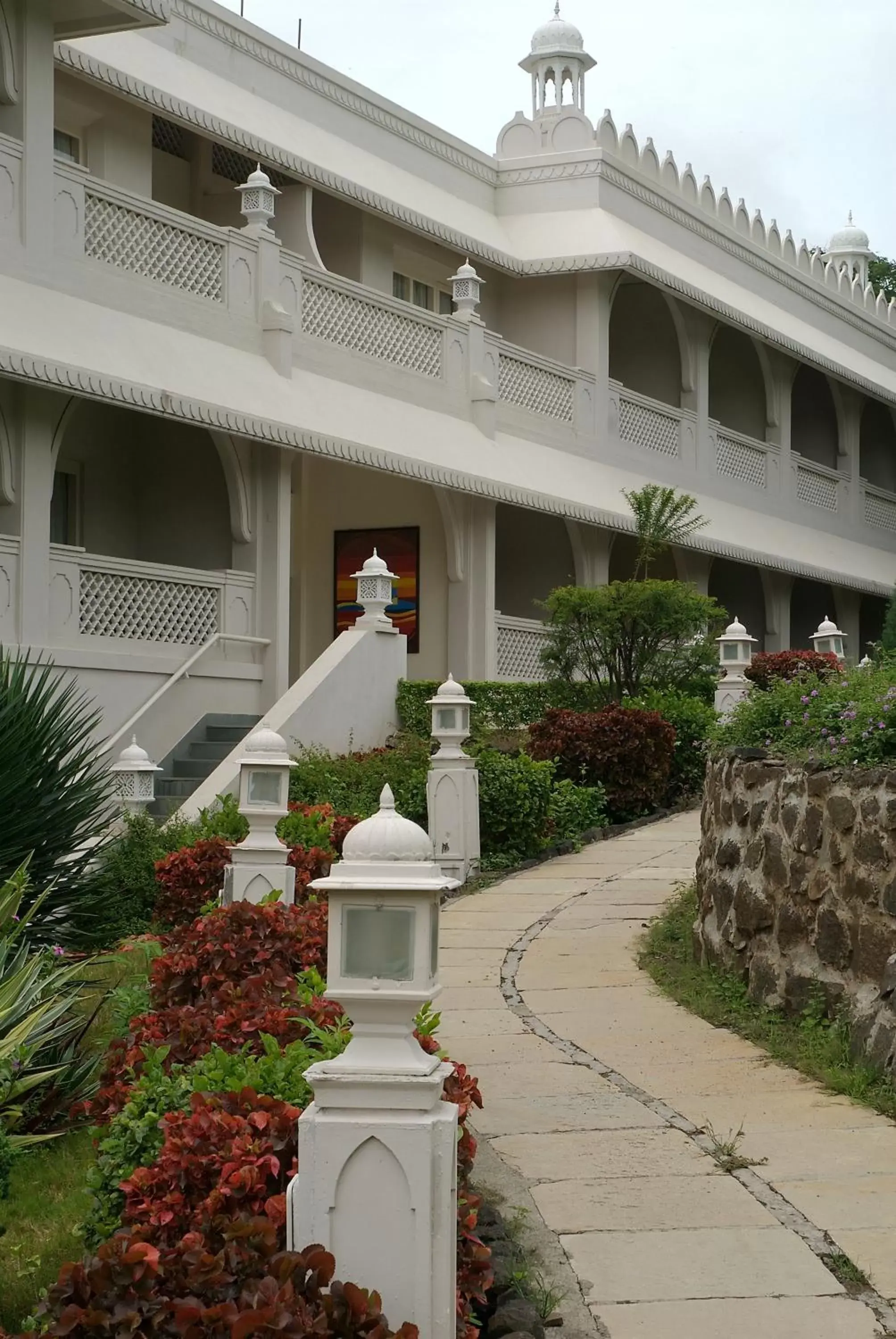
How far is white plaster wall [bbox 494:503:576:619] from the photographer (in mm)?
22625

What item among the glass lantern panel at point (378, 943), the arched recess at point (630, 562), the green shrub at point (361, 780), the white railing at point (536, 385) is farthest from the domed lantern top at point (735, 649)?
the glass lantern panel at point (378, 943)

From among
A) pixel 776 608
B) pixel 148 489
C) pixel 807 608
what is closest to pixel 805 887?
pixel 148 489

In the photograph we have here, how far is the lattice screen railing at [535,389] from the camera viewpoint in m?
20.8

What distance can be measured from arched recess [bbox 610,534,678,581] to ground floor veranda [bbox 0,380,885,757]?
0.12ft

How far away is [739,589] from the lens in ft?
88.2

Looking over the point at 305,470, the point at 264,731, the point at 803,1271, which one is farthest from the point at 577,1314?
the point at 305,470

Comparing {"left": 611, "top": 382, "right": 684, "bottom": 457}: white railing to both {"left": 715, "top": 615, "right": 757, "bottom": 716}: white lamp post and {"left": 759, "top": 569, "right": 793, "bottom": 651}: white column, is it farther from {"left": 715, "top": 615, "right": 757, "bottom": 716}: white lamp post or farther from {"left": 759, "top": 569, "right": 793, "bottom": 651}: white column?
{"left": 715, "top": 615, "right": 757, "bottom": 716}: white lamp post

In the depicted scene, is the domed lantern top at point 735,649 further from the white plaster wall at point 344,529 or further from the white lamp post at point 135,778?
the white lamp post at point 135,778

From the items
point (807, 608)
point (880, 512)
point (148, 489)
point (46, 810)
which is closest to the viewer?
point (46, 810)

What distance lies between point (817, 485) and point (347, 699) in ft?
48.4

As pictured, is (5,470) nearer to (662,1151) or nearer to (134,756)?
(134,756)

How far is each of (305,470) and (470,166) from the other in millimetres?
4936

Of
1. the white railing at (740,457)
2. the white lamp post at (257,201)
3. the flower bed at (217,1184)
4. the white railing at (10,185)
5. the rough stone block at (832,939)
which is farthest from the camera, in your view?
the white railing at (740,457)

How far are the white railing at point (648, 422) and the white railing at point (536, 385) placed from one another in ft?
3.60
